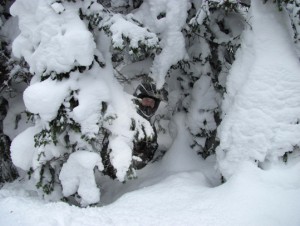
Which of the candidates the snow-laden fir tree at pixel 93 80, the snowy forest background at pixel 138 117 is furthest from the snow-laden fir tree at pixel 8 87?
the snow-laden fir tree at pixel 93 80

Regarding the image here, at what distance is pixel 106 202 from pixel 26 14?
3770 millimetres

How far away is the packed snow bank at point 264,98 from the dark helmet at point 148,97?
1901mm

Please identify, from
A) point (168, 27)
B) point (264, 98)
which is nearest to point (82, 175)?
point (168, 27)

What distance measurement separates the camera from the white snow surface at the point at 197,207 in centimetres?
412

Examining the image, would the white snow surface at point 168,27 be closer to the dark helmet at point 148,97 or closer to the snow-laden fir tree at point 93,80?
the snow-laden fir tree at point 93,80

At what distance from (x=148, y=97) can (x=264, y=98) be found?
260 centimetres

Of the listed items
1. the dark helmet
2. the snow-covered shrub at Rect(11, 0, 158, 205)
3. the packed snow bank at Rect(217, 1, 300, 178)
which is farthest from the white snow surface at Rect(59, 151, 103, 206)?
the packed snow bank at Rect(217, 1, 300, 178)

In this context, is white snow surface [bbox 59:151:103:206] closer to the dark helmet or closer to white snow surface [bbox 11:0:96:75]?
white snow surface [bbox 11:0:96:75]

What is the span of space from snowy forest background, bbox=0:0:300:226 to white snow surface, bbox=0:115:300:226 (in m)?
0.02

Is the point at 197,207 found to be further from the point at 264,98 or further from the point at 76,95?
the point at 76,95

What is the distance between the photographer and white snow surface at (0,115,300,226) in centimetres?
412

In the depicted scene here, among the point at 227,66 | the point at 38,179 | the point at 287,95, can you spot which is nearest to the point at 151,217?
the point at 38,179

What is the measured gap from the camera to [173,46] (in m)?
5.65

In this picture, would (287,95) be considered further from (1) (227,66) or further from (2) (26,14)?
(2) (26,14)
